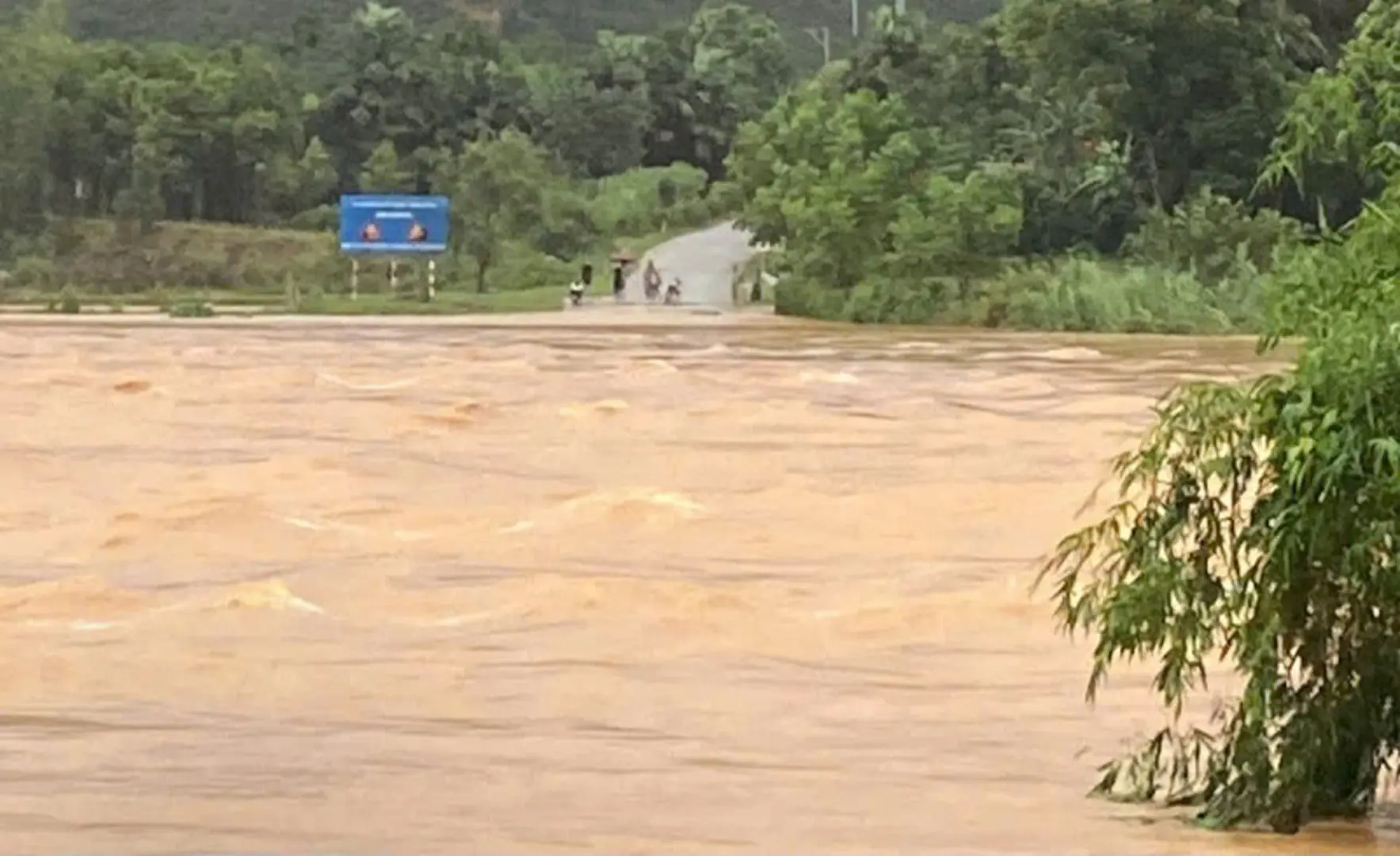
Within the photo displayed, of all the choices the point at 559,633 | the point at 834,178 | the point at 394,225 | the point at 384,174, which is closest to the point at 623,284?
the point at 394,225

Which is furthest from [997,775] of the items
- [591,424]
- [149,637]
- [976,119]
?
[976,119]

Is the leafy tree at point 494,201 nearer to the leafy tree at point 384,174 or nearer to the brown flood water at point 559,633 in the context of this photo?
the leafy tree at point 384,174

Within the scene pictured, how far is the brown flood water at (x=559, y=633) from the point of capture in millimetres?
3404

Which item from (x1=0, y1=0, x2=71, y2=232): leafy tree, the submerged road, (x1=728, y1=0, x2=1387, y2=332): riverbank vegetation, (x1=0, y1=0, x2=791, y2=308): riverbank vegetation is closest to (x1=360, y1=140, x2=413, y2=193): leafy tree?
(x1=0, y1=0, x2=791, y2=308): riverbank vegetation

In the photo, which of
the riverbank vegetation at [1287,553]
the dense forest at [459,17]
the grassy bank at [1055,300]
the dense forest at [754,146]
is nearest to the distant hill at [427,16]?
the dense forest at [459,17]

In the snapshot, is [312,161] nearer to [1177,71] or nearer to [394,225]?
[394,225]

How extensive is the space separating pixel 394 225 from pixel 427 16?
8.35m

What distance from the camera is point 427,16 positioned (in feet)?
96.4

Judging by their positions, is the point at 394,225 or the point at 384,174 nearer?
the point at 394,225

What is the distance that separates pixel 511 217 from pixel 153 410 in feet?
36.9

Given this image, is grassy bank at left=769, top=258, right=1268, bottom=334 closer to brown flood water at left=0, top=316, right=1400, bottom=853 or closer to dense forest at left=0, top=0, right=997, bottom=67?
brown flood water at left=0, top=316, right=1400, bottom=853

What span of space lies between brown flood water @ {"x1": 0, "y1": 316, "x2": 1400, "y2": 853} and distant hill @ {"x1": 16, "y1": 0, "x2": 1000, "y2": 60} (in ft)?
59.5

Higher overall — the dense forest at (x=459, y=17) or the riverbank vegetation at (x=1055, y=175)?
the dense forest at (x=459, y=17)

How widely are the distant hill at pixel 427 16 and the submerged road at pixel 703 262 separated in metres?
5.86
